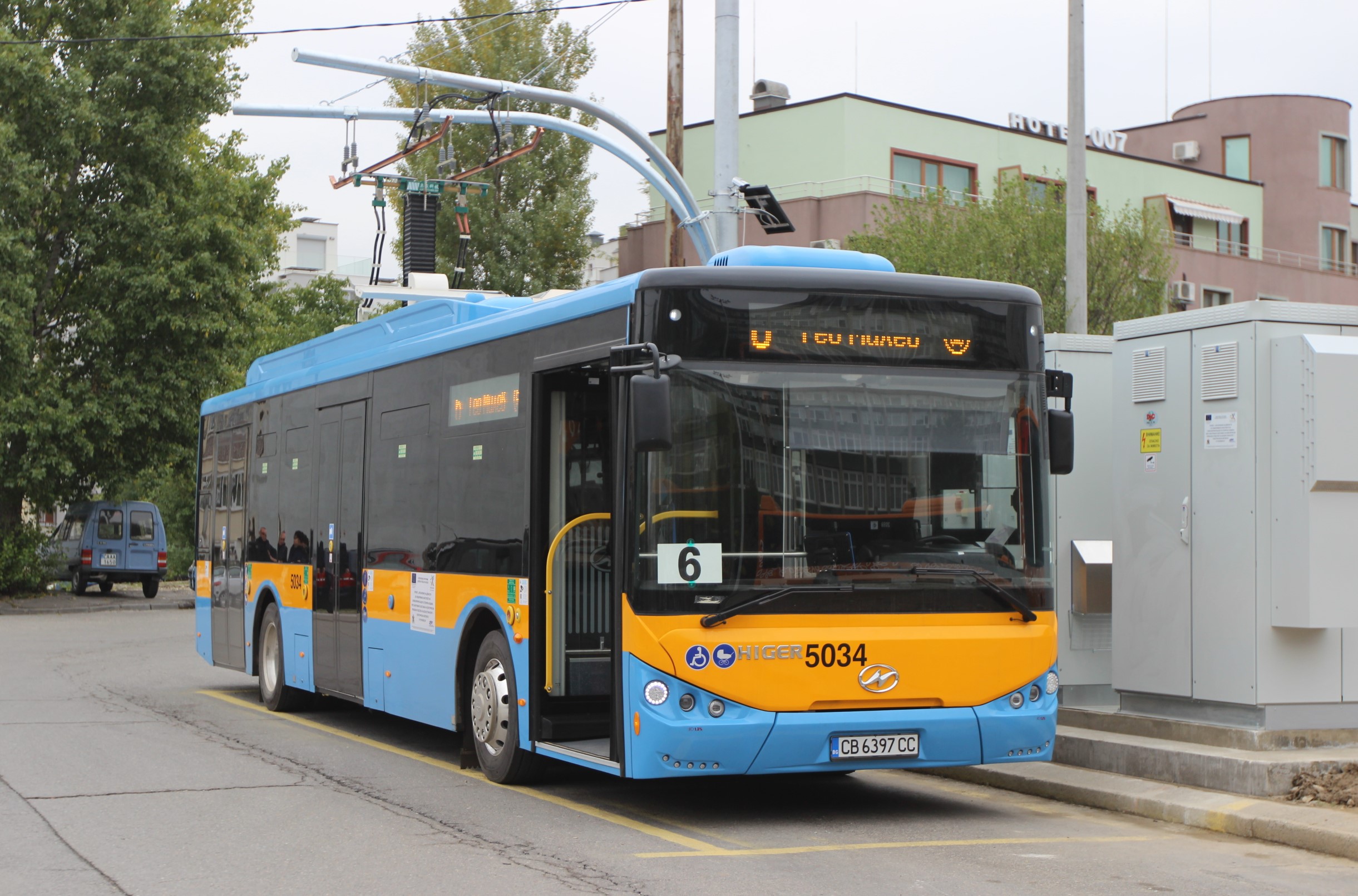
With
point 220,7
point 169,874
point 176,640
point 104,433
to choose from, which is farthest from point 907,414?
point 220,7

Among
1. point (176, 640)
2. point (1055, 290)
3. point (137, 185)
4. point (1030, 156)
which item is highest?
point (1030, 156)

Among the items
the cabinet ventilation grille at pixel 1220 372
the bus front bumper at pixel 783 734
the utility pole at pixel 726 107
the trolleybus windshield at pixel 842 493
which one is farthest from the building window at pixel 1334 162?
the bus front bumper at pixel 783 734

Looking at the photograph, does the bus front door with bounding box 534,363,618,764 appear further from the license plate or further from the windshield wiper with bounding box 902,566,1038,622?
the windshield wiper with bounding box 902,566,1038,622

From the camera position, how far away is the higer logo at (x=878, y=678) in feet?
27.4

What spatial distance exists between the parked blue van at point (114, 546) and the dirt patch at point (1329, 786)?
30.2m

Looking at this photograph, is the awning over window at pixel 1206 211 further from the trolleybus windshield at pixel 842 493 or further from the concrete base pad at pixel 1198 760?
the trolleybus windshield at pixel 842 493

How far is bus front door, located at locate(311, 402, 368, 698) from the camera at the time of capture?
41.1ft

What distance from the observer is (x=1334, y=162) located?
5069 cm

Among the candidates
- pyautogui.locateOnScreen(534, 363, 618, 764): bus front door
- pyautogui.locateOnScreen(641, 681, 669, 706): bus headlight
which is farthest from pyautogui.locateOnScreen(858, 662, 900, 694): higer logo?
pyautogui.locateOnScreen(534, 363, 618, 764): bus front door

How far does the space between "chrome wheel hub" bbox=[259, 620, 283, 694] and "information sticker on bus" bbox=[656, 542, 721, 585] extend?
24.2ft

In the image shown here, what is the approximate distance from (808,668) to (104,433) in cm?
2681

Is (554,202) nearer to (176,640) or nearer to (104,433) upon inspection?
(104,433)

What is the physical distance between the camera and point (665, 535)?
8.14 m

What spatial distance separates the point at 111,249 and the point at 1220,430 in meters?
26.8
